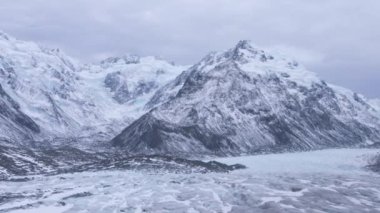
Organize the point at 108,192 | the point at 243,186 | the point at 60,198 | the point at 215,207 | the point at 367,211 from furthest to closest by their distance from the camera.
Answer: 1. the point at 243,186
2. the point at 108,192
3. the point at 60,198
4. the point at 215,207
5. the point at 367,211

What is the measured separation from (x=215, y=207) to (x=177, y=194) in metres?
24.8

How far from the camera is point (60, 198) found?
15300 cm

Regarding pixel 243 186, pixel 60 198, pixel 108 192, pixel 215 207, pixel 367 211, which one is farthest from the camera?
pixel 243 186

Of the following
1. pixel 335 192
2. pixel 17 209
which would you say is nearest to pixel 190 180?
pixel 335 192

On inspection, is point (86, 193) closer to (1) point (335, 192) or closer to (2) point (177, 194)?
(2) point (177, 194)

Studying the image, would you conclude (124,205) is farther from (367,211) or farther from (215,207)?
(367,211)

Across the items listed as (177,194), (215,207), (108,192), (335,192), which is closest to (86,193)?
(108,192)

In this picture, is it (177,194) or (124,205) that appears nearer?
(124,205)

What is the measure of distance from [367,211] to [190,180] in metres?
79.2

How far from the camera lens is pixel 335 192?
159 metres

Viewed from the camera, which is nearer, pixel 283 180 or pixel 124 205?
pixel 124 205

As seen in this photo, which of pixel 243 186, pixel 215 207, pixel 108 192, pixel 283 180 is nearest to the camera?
pixel 215 207

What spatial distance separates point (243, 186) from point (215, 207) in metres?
42.3

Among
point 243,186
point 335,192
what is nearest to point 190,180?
point 243,186
